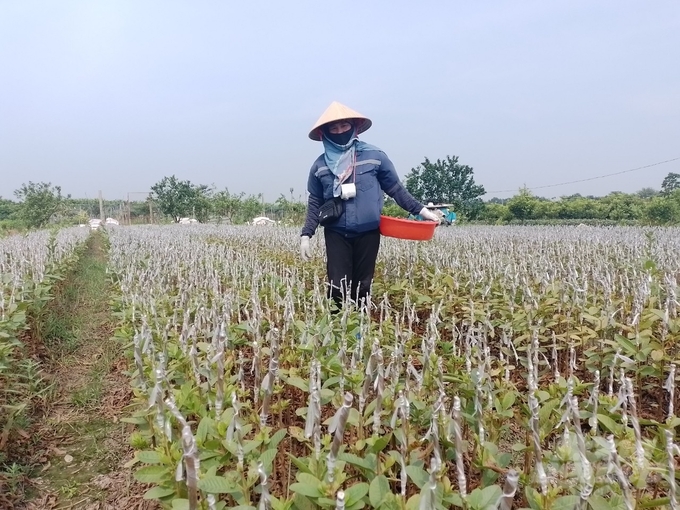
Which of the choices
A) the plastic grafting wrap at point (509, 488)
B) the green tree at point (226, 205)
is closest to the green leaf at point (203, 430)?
the plastic grafting wrap at point (509, 488)

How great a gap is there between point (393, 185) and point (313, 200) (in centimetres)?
69

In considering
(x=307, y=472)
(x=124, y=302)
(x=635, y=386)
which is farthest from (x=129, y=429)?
(x=635, y=386)

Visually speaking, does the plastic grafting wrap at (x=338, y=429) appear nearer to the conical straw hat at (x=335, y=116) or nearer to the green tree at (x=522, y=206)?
the conical straw hat at (x=335, y=116)

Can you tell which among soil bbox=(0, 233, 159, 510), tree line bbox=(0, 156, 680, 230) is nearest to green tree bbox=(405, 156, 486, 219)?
tree line bbox=(0, 156, 680, 230)

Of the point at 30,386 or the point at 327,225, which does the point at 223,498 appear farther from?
the point at 327,225

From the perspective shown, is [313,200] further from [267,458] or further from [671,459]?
[671,459]

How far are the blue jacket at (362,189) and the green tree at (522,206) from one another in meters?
22.9

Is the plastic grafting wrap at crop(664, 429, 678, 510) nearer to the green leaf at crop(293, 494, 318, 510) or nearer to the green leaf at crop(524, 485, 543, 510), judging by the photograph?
the green leaf at crop(524, 485, 543, 510)

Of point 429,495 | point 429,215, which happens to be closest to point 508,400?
point 429,495

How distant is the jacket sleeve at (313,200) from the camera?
373 centimetres

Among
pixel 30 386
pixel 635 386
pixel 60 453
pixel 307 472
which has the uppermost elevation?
pixel 307 472

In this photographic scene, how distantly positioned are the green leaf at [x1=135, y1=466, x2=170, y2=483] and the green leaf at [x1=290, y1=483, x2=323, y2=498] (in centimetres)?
41

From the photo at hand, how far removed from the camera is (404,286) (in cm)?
407

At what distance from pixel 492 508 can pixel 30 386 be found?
3003 mm
